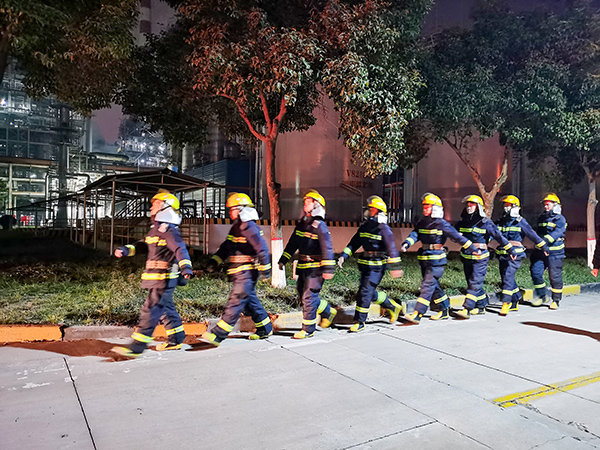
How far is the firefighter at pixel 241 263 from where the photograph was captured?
18.1 feet

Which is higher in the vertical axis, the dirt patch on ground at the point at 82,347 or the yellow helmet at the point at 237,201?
the yellow helmet at the point at 237,201

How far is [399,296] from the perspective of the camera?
8289 millimetres

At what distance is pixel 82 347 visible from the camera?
18.2ft

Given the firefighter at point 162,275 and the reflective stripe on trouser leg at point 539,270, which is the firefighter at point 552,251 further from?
the firefighter at point 162,275

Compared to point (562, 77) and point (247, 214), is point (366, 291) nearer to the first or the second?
point (247, 214)

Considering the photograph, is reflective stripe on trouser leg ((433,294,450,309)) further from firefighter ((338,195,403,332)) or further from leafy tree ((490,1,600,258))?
leafy tree ((490,1,600,258))

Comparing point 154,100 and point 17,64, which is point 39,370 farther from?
point 17,64

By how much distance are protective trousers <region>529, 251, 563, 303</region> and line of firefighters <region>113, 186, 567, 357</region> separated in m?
0.02

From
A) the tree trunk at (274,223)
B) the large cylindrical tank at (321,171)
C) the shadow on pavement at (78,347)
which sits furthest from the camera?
the large cylindrical tank at (321,171)

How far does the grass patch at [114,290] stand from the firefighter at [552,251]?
999 millimetres

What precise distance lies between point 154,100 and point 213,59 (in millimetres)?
3336

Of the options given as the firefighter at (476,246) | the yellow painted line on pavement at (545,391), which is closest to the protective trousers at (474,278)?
the firefighter at (476,246)

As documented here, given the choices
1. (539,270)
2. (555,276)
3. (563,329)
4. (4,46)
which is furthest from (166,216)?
(555,276)

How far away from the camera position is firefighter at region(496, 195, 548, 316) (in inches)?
319
